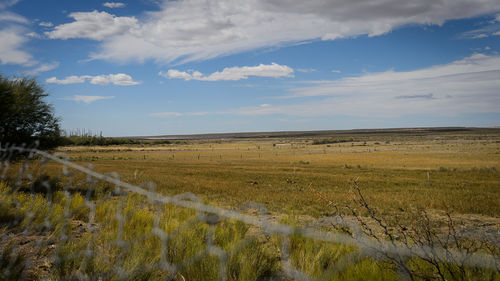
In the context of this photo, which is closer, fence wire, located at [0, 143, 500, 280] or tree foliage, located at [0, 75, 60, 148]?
fence wire, located at [0, 143, 500, 280]

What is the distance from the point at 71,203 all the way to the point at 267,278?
5.50m

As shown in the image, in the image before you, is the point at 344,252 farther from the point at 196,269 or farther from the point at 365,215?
the point at 365,215

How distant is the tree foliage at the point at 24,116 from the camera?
47.7 feet

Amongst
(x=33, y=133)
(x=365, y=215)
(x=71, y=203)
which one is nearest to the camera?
(x=71, y=203)

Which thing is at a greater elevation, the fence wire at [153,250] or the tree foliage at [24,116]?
the tree foliage at [24,116]

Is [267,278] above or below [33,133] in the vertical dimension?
below

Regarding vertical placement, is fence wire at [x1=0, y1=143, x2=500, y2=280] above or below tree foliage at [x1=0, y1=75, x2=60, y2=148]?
below

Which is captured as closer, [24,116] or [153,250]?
[153,250]

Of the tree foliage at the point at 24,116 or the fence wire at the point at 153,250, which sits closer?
the fence wire at the point at 153,250

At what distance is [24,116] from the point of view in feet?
52.1

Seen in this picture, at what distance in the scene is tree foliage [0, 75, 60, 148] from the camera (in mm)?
14531

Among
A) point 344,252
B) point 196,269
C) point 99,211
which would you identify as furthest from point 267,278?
point 99,211

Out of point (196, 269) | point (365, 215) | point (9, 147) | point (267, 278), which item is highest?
point (9, 147)

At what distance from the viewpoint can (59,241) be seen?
17.1ft
